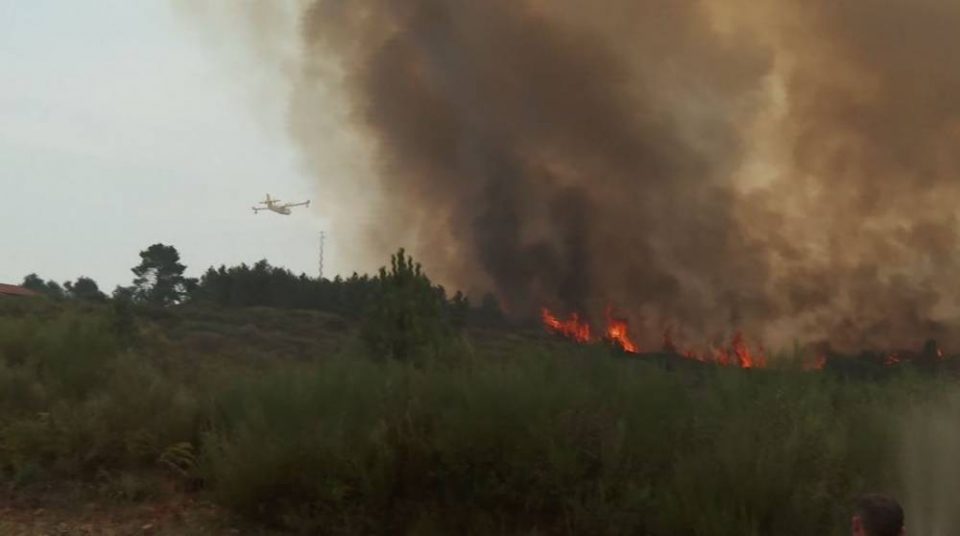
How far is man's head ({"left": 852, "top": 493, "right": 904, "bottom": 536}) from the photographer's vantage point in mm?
3658

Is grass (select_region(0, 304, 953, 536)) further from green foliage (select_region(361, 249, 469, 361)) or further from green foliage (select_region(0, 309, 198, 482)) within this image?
green foliage (select_region(361, 249, 469, 361))

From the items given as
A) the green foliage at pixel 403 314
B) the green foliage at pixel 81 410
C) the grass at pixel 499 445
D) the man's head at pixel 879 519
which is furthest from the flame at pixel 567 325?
the man's head at pixel 879 519

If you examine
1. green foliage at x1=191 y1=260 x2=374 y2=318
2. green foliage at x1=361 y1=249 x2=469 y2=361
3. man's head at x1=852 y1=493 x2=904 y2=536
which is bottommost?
man's head at x1=852 y1=493 x2=904 y2=536

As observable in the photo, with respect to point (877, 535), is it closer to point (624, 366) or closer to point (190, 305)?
point (624, 366)

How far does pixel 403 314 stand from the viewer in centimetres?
1587

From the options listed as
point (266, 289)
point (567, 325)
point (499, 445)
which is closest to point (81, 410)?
point (499, 445)

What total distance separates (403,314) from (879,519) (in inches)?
493

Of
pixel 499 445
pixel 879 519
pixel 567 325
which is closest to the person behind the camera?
pixel 879 519

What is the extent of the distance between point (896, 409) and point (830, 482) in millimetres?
1169

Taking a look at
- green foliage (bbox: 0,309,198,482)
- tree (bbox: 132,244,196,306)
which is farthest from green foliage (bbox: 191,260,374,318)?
green foliage (bbox: 0,309,198,482)

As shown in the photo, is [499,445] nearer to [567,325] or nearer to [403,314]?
[403,314]

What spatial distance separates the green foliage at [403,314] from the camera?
1445 cm

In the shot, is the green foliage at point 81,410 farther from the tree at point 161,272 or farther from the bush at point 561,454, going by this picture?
→ the tree at point 161,272

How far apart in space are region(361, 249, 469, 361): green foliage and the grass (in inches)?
196
